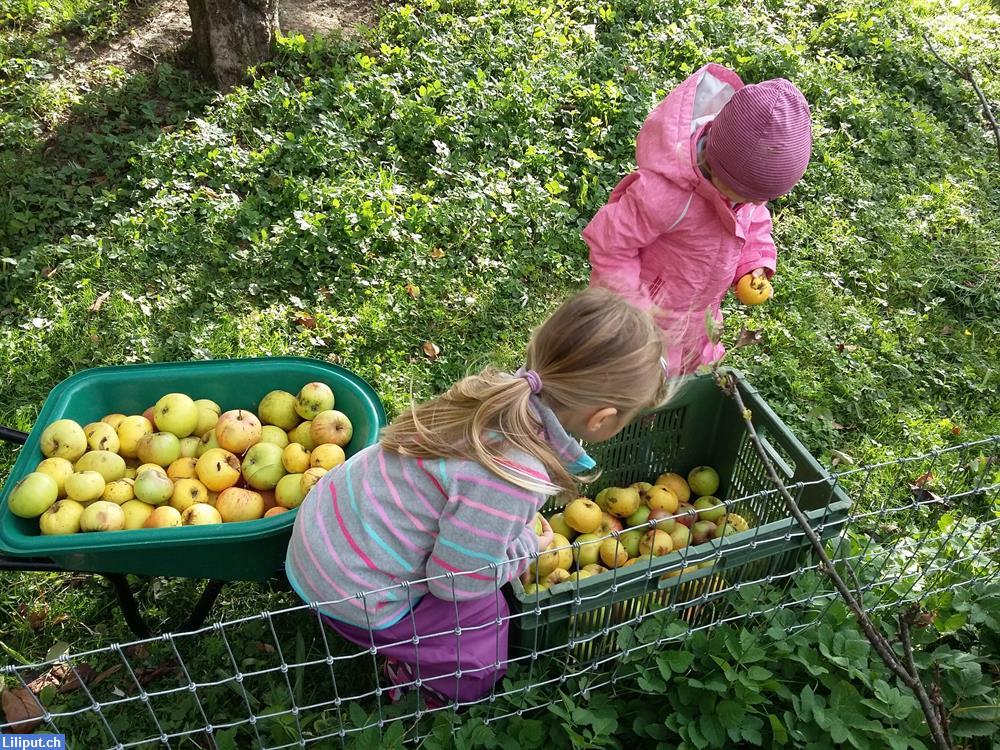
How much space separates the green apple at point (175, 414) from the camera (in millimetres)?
2830

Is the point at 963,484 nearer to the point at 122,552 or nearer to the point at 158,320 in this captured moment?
the point at 122,552

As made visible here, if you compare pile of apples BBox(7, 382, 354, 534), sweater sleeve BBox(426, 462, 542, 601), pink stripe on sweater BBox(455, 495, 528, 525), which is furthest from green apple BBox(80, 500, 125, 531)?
pink stripe on sweater BBox(455, 495, 528, 525)

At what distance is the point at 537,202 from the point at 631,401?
9.08 ft

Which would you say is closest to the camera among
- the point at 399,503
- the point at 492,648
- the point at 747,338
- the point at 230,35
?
the point at 399,503

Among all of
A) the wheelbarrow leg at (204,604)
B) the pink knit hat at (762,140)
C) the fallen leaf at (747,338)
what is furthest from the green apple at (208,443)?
the fallen leaf at (747,338)

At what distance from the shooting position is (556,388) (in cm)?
211

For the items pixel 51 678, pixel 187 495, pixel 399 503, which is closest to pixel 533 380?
pixel 399 503

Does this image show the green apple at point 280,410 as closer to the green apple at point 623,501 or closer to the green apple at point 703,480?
the green apple at point 623,501

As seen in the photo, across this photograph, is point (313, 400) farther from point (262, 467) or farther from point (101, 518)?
point (101, 518)

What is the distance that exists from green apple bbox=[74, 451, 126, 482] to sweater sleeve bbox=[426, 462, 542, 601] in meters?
1.22

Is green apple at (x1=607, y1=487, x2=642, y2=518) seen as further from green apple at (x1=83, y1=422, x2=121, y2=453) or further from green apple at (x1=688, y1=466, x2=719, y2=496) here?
green apple at (x1=83, y1=422, x2=121, y2=453)

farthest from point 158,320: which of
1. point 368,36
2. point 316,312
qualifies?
point 368,36

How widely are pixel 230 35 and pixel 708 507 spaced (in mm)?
4086

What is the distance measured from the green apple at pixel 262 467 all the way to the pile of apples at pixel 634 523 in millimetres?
932
